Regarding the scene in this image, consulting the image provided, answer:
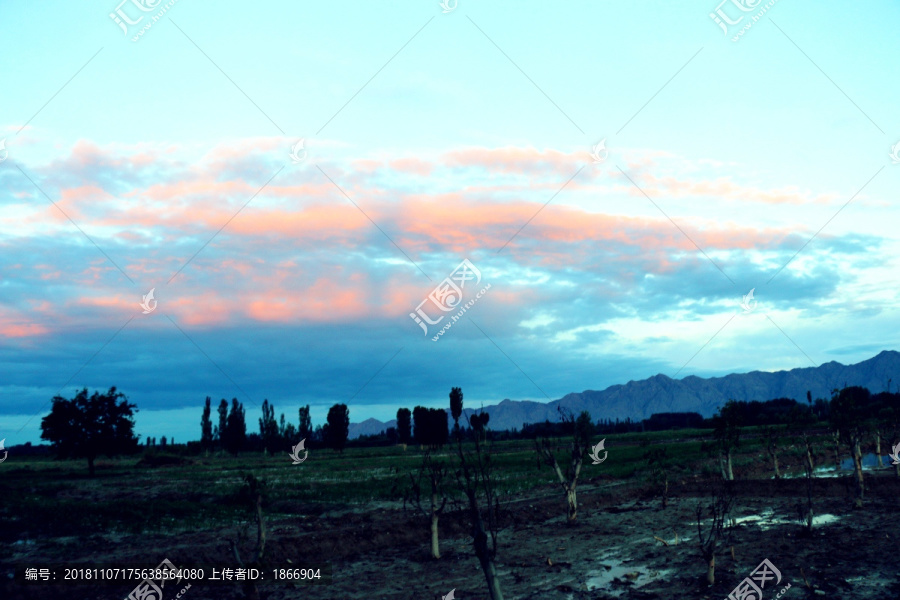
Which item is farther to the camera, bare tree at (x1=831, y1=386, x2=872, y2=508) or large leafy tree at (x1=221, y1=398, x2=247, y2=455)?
large leafy tree at (x1=221, y1=398, x2=247, y2=455)

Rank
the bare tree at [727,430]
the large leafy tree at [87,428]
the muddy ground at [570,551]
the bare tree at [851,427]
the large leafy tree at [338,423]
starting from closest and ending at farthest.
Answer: the muddy ground at [570,551] < the bare tree at [851,427] < the bare tree at [727,430] < the large leafy tree at [87,428] < the large leafy tree at [338,423]

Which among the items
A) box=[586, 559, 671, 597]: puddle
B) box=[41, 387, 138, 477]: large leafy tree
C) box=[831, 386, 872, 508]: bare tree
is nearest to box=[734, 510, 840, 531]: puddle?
box=[831, 386, 872, 508]: bare tree

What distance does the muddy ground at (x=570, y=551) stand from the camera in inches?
721

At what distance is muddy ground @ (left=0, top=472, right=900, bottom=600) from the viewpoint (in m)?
18.3

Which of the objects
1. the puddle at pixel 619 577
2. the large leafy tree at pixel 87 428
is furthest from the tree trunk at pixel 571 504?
the large leafy tree at pixel 87 428

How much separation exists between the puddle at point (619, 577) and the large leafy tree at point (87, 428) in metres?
54.5

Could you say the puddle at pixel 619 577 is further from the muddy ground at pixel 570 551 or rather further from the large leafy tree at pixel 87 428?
the large leafy tree at pixel 87 428

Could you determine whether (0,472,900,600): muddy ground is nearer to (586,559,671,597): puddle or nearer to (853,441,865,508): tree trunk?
(586,559,671,597): puddle

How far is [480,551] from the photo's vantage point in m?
12.1

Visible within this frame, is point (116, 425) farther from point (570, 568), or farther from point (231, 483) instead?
point (570, 568)

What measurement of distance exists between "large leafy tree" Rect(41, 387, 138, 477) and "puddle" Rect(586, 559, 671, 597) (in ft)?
179

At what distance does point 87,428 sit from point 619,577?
58.1 meters

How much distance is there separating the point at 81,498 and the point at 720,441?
138 ft

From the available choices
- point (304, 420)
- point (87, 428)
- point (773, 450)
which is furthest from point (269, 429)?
point (773, 450)
